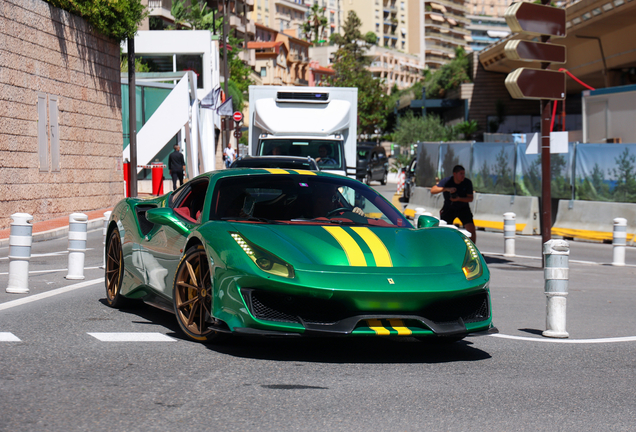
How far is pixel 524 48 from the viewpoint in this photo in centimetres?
1361

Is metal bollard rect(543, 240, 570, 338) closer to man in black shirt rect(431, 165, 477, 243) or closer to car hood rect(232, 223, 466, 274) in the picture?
car hood rect(232, 223, 466, 274)

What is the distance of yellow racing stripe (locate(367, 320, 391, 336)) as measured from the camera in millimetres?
5718

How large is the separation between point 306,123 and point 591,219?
6.87 m

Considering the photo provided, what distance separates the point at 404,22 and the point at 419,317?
185161mm

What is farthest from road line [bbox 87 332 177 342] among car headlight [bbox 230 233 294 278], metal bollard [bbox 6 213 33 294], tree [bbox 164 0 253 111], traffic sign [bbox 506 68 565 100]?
tree [bbox 164 0 253 111]

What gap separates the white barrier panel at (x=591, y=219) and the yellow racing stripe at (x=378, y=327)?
14.8 metres

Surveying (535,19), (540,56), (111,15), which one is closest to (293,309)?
(540,56)

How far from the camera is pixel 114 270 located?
832 cm

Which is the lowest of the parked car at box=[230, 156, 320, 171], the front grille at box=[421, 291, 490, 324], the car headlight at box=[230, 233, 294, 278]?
the front grille at box=[421, 291, 490, 324]

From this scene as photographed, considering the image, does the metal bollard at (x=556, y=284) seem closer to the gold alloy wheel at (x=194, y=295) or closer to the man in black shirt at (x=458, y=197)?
the gold alloy wheel at (x=194, y=295)

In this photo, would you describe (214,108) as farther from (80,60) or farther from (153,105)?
(80,60)

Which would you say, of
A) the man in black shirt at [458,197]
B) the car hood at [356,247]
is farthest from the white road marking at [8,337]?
the man in black shirt at [458,197]

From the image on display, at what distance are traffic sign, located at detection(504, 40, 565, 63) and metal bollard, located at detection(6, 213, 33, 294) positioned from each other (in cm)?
769

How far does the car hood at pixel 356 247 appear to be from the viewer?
584 cm
